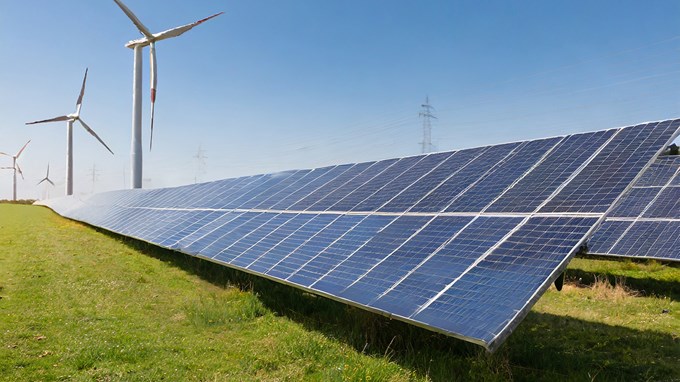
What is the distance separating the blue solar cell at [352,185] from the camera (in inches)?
560

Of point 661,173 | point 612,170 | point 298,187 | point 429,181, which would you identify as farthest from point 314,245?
point 661,173

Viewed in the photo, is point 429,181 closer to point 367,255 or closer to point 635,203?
point 367,255

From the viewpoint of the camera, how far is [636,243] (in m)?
16.9

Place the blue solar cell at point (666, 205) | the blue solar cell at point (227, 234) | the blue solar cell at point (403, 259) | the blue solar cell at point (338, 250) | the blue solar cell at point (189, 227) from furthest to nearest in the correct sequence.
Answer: the blue solar cell at point (666, 205) → the blue solar cell at point (189, 227) → the blue solar cell at point (227, 234) → the blue solar cell at point (338, 250) → the blue solar cell at point (403, 259)

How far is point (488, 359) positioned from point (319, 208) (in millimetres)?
7568

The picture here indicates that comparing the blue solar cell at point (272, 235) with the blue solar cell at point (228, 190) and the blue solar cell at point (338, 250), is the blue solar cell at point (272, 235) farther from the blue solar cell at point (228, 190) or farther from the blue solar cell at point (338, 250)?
the blue solar cell at point (228, 190)

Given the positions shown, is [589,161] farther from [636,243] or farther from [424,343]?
[636,243]

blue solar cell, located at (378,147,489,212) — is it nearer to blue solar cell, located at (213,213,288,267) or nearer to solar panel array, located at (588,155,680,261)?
blue solar cell, located at (213,213,288,267)

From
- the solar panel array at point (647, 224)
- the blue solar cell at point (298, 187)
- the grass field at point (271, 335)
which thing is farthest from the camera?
the blue solar cell at point (298, 187)

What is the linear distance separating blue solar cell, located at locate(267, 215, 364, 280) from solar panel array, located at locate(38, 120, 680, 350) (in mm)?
41

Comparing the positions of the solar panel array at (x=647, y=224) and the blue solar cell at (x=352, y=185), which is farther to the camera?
the solar panel array at (x=647, y=224)

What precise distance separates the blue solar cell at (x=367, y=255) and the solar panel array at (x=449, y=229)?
0.10 ft

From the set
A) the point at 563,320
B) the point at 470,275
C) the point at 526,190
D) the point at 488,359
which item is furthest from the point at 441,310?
the point at 563,320

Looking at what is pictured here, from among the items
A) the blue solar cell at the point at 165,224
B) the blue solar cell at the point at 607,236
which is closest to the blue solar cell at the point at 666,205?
the blue solar cell at the point at 607,236
